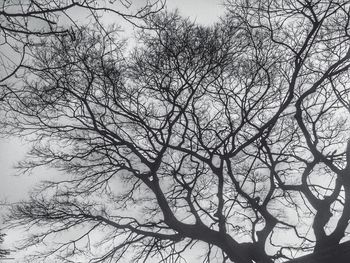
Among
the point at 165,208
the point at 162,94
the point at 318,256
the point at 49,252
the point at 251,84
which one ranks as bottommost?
the point at 318,256

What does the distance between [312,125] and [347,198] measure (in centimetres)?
240

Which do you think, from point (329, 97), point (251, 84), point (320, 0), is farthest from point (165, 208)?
point (320, 0)

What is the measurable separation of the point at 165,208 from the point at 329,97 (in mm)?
5256

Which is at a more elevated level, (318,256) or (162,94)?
(162,94)

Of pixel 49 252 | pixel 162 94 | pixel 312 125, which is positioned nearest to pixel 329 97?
pixel 312 125

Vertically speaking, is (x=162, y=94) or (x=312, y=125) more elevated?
(x=162, y=94)

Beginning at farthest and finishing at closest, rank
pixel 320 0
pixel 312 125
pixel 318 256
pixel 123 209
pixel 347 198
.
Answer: pixel 123 209
pixel 312 125
pixel 347 198
pixel 320 0
pixel 318 256

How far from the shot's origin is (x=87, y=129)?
10055mm

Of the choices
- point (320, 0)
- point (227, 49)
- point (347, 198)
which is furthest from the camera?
point (227, 49)

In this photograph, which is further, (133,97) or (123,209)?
(123,209)

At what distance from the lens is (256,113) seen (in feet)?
30.5

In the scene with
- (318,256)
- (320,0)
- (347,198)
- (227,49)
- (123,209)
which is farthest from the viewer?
(123,209)

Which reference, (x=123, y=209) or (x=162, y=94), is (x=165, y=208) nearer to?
(x=123, y=209)

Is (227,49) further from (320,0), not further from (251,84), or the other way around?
(320,0)
